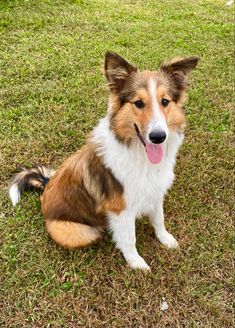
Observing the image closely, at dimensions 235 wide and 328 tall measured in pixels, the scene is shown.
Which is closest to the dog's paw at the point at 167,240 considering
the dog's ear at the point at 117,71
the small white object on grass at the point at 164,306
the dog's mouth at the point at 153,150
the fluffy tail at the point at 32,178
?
the small white object on grass at the point at 164,306

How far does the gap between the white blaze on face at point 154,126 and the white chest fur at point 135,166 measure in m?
0.10

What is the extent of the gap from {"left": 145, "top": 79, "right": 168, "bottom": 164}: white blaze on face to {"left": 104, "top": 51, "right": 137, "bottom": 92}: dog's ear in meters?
0.18

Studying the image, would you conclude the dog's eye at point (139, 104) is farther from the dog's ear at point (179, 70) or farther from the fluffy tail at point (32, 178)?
the fluffy tail at point (32, 178)

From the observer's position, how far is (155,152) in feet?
8.16

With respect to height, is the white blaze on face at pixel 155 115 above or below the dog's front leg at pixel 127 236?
above

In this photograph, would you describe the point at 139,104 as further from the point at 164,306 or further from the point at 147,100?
the point at 164,306

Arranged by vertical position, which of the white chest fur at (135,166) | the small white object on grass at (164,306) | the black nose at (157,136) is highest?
the black nose at (157,136)

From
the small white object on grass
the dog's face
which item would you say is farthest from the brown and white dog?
the small white object on grass

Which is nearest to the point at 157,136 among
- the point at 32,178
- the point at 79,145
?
the point at 32,178

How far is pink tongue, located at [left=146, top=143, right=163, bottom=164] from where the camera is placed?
247 cm

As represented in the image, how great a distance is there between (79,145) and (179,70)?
77.2 inches

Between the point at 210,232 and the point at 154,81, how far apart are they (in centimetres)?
170

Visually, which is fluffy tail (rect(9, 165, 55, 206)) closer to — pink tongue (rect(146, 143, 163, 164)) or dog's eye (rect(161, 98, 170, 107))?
pink tongue (rect(146, 143, 163, 164))

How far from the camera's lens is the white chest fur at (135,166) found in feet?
8.42
